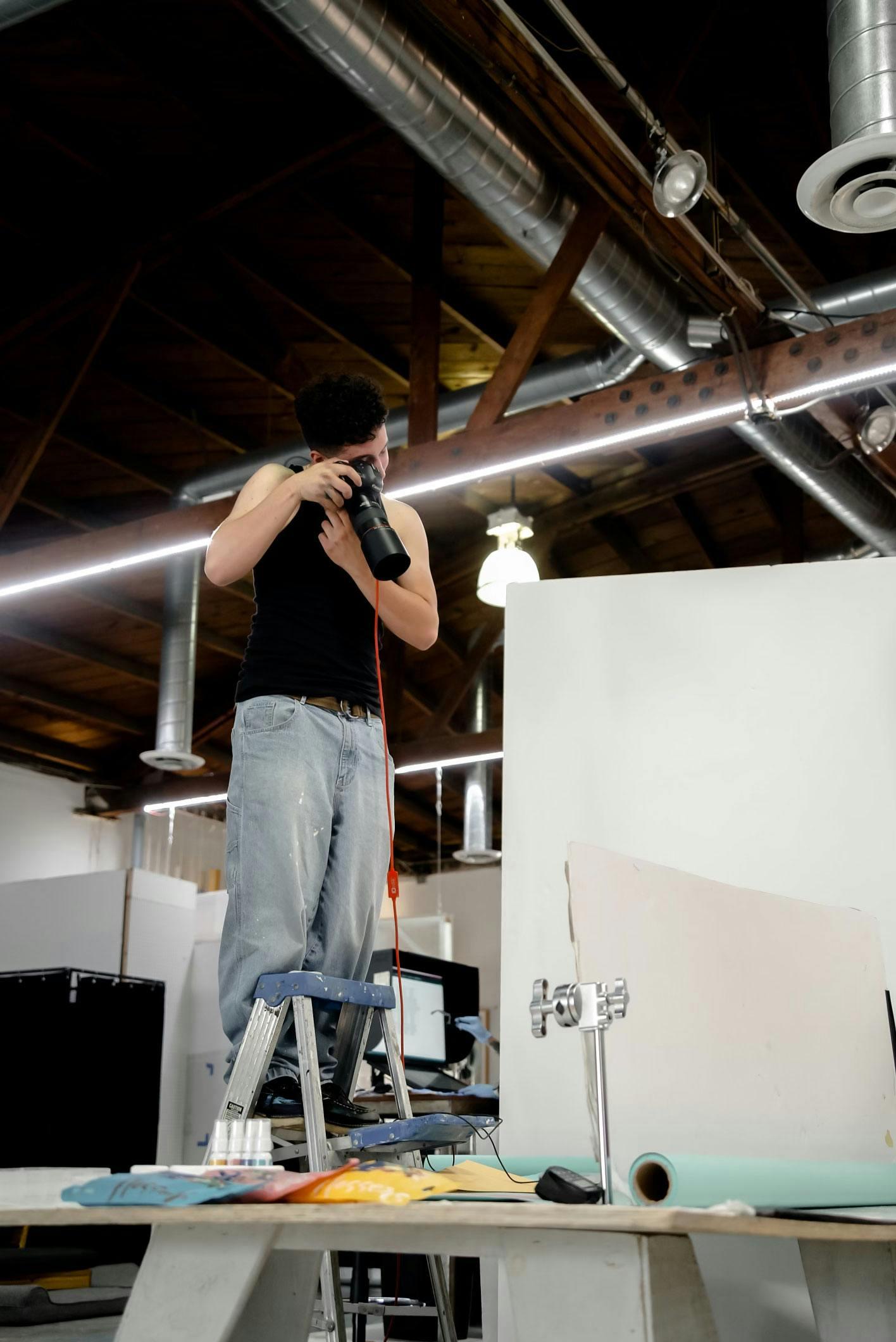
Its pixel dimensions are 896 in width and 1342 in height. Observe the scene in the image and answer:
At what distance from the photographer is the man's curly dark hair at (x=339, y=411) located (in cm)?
180


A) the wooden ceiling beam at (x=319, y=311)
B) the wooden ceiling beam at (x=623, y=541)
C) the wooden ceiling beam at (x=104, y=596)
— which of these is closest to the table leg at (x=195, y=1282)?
the wooden ceiling beam at (x=319, y=311)

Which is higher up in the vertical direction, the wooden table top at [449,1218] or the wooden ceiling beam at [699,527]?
the wooden ceiling beam at [699,527]

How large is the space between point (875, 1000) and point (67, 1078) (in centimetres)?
307

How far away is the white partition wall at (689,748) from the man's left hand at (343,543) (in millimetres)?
751

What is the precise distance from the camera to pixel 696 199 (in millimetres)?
3668

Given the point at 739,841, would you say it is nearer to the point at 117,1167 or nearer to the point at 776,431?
the point at 117,1167

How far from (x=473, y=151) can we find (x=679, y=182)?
0.68 m

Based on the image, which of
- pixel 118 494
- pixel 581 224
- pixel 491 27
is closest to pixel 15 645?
pixel 118 494

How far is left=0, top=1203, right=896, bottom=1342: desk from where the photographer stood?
820mm

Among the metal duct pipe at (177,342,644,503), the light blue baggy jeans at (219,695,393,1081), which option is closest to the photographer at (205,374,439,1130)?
the light blue baggy jeans at (219,695,393,1081)

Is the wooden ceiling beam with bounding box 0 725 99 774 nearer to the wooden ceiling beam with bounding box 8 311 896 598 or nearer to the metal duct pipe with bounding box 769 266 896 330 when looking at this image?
the wooden ceiling beam with bounding box 8 311 896 598

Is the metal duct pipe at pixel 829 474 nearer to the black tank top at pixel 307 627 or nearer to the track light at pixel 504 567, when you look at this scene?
the track light at pixel 504 567

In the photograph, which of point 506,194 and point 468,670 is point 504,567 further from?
point 468,670

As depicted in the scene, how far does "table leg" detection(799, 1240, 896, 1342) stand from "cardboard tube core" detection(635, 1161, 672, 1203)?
0.49 metres
